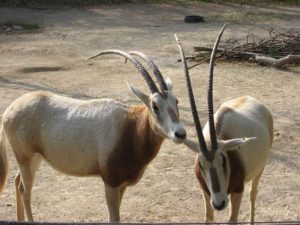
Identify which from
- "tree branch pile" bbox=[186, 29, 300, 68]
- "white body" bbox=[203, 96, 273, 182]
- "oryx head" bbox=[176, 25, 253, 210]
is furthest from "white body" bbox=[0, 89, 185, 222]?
"tree branch pile" bbox=[186, 29, 300, 68]

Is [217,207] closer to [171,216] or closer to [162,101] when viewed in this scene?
[162,101]

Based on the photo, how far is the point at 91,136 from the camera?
5.05m

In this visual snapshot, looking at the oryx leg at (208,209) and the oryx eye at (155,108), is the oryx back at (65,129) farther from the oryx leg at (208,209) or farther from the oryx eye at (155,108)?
the oryx leg at (208,209)

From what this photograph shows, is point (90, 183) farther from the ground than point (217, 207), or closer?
closer

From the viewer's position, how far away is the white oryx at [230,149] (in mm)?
4383

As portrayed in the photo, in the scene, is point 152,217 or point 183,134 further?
point 152,217

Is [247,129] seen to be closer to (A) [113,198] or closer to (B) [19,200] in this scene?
(A) [113,198]

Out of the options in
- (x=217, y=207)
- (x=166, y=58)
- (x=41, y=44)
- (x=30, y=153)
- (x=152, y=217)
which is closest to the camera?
(x=217, y=207)

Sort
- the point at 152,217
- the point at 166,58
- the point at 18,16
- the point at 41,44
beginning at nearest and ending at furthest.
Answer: the point at 152,217
the point at 166,58
the point at 41,44
the point at 18,16

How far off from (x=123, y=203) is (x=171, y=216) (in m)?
0.58

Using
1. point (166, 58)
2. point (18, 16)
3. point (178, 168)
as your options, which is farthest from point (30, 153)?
point (18, 16)

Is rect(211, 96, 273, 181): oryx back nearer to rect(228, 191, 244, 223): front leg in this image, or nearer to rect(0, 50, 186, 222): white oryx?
rect(228, 191, 244, 223): front leg

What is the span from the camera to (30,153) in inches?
207

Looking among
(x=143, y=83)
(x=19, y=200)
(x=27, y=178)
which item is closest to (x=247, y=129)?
(x=27, y=178)
